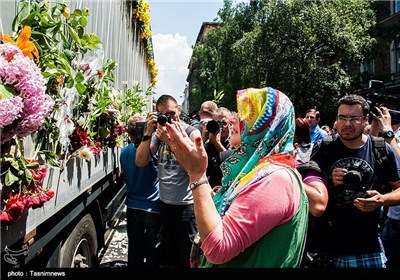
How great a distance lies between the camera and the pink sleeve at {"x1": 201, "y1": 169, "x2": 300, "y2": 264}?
138cm

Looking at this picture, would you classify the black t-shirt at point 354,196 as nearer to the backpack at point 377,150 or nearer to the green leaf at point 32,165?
the backpack at point 377,150

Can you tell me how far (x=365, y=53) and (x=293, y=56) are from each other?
12.1ft

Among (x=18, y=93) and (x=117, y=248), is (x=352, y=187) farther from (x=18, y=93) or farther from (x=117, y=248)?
(x=117, y=248)

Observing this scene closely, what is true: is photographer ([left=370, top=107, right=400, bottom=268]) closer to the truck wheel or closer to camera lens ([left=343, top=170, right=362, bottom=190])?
camera lens ([left=343, top=170, right=362, bottom=190])

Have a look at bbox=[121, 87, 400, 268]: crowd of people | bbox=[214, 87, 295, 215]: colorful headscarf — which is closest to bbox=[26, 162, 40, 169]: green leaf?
bbox=[121, 87, 400, 268]: crowd of people

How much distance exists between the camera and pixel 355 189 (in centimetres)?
236

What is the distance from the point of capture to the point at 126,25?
666cm

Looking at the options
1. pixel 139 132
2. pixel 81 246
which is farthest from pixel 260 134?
pixel 81 246

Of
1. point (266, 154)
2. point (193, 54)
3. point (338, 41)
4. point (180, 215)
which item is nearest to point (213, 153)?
point (180, 215)

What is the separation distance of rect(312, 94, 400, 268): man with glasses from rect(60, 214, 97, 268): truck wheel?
6.01ft

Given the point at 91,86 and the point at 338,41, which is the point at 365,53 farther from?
the point at 91,86

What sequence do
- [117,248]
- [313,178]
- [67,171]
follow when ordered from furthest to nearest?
[117,248] → [67,171] → [313,178]

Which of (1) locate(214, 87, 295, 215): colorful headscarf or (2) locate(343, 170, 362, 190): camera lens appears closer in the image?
(1) locate(214, 87, 295, 215): colorful headscarf

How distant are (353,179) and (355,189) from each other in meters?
0.08
